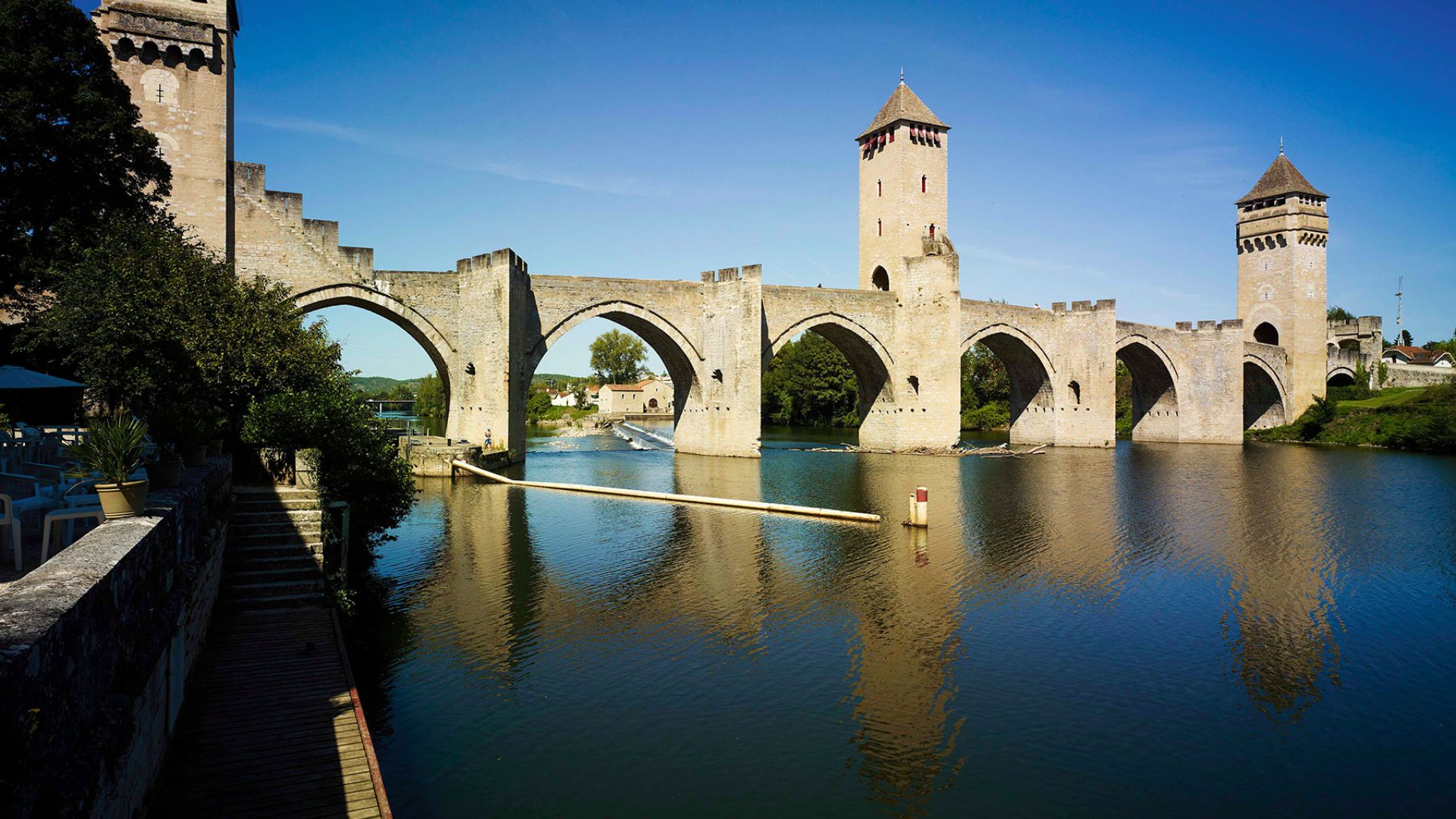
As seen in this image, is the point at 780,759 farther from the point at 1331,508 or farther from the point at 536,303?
the point at 536,303

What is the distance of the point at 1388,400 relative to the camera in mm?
45344

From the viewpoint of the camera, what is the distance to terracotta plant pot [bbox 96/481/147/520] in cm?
542

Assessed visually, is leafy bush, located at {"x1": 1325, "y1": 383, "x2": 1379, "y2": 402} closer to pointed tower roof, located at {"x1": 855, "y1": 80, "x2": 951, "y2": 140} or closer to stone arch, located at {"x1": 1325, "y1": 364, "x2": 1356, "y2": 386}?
stone arch, located at {"x1": 1325, "y1": 364, "x2": 1356, "y2": 386}

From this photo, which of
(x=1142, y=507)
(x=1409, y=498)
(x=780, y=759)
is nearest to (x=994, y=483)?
(x=1142, y=507)

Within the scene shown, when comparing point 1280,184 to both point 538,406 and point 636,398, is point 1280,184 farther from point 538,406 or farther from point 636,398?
point 538,406

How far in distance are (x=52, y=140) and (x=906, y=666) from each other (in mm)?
17170

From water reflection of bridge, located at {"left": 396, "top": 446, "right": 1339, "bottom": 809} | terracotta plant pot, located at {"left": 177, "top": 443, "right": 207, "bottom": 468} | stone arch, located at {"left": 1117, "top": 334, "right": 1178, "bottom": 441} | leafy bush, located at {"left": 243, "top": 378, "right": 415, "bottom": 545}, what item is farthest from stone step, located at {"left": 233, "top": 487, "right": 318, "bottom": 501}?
stone arch, located at {"left": 1117, "top": 334, "right": 1178, "bottom": 441}

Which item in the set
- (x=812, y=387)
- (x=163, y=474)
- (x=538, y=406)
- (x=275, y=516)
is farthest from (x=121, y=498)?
(x=538, y=406)

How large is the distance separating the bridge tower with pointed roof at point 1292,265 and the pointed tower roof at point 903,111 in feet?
82.0

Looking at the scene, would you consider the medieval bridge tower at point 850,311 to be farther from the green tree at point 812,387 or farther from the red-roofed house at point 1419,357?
the red-roofed house at point 1419,357

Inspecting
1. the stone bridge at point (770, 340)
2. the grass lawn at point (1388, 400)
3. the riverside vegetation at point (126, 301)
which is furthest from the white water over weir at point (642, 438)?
the grass lawn at point (1388, 400)

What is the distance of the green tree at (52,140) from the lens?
15.1m

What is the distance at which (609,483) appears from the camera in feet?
78.7

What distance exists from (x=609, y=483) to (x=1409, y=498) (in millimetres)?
20983
